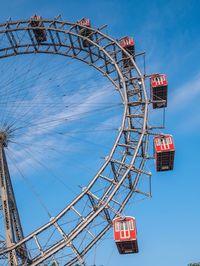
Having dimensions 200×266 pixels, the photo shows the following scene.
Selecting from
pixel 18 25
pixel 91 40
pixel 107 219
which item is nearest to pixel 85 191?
pixel 107 219

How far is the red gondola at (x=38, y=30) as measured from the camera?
93.7ft

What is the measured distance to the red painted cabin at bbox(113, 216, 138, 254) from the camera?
742 inches

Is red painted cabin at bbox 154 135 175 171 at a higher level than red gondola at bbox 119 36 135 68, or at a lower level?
lower

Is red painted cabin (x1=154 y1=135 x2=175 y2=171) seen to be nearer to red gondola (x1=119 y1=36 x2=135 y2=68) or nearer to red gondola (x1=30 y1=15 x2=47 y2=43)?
red gondola (x1=119 y1=36 x2=135 y2=68)

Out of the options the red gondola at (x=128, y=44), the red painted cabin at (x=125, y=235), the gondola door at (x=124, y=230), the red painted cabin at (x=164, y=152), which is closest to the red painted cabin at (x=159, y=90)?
the red gondola at (x=128, y=44)

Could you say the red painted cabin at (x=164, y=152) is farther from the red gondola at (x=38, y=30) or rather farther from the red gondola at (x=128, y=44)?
the red gondola at (x=38, y=30)

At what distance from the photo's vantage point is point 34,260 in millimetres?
19547

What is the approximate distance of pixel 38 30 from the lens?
1129 inches

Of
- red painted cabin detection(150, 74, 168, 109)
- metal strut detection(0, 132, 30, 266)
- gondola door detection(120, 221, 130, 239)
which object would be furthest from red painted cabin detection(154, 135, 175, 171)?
metal strut detection(0, 132, 30, 266)

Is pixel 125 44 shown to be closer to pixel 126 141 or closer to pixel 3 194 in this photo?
pixel 126 141

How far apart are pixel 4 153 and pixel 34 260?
660 cm

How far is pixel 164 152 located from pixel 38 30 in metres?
13.1

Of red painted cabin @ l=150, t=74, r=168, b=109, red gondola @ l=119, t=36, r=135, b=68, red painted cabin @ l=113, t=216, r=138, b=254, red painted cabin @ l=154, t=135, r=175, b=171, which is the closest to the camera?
red painted cabin @ l=113, t=216, r=138, b=254

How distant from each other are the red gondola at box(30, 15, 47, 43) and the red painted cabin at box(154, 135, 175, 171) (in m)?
11.7
